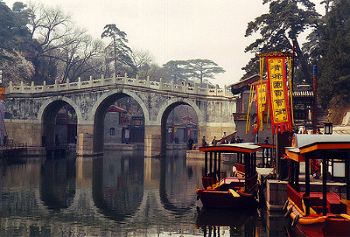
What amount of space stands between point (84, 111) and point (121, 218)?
99.6 ft

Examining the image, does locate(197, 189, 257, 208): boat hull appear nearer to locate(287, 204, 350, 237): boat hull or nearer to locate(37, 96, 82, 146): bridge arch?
locate(287, 204, 350, 237): boat hull

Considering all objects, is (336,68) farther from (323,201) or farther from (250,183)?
(323,201)

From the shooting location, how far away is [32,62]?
58.0 m

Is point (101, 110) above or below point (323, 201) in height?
above

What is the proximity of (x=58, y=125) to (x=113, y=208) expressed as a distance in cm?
3953

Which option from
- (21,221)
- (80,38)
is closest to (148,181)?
(21,221)

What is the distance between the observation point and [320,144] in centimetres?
1086

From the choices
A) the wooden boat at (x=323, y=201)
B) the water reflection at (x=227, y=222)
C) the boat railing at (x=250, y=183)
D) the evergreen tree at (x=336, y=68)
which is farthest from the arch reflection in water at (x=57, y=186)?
the evergreen tree at (x=336, y=68)

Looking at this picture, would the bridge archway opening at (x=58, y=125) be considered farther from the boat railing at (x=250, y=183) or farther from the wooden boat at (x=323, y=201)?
the wooden boat at (x=323, y=201)

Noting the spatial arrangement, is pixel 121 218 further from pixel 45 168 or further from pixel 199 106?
pixel 199 106

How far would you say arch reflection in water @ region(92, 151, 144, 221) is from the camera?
705 inches

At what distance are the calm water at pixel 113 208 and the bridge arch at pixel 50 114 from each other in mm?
16341

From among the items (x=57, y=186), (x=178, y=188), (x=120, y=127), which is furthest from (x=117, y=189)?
(x=120, y=127)

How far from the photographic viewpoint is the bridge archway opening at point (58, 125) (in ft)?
157
